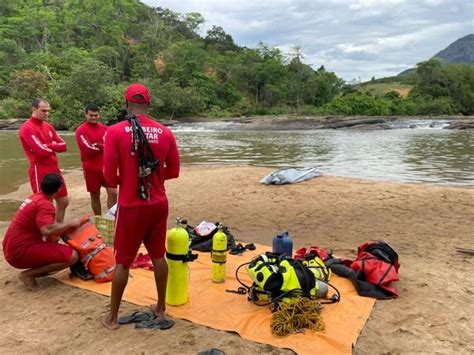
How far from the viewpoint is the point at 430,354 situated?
3.35 meters

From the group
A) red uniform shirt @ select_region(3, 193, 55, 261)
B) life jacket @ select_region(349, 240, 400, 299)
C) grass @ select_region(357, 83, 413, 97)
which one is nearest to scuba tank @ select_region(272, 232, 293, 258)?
life jacket @ select_region(349, 240, 400, 299)

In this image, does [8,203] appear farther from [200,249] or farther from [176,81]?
[176,81]

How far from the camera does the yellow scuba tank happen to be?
13.0 feet

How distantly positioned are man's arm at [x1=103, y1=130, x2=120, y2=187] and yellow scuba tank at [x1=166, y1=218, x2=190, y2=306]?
2.85 ft

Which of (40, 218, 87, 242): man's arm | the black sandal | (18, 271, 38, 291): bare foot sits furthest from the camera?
the black sandal

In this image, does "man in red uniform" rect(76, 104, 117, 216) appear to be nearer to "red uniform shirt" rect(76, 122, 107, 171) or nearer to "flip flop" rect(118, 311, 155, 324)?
"red uniform shirt" rect(76, 122, 107, 171)

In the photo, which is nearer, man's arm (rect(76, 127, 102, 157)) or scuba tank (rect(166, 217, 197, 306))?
scuba tank (rect(166, 217, 197, 306))

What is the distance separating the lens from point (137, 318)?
3824mm

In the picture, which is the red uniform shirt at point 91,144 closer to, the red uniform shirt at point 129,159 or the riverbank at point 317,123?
the red uniform shirt at point 129,159

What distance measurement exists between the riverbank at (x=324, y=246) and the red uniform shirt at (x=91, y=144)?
1.82 m

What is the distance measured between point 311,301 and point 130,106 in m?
2.28

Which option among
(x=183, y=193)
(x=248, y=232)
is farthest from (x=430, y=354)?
(x=183, y=193)

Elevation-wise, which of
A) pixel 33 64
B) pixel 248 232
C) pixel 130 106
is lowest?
pixel 248 232

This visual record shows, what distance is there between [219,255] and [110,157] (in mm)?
1752
